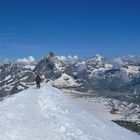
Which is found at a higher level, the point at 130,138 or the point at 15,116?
the point at 15,116

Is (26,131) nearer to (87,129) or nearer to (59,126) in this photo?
(59,126)

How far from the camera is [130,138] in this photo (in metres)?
34.8

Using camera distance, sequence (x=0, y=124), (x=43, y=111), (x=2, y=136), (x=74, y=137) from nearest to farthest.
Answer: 1. (x=2, y=136)
2. (x=74, y=137)
3. (x=0, y=124)
4. (x=43, y=111)

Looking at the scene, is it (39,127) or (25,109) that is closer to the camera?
(39,127)

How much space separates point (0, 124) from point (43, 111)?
34.5 ft

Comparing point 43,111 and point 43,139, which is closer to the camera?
point 43,139

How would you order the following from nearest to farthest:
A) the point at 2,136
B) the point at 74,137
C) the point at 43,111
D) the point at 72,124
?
the point at 2,136, the point at 74,137, the point at 72,124, the point at 43,111

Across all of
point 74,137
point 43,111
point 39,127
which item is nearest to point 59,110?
point 43,111

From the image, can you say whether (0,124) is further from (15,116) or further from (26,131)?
(15,116)

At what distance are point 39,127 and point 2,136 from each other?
5.43 m

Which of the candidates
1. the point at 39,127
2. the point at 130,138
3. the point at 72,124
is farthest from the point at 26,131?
the point at 130,138

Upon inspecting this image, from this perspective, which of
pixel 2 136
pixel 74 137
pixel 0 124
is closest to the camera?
pixel 2 136

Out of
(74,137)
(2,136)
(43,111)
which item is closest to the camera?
(2,136)

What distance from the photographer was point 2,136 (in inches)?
1032
